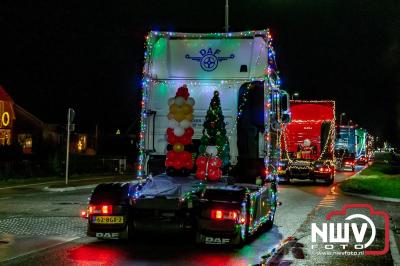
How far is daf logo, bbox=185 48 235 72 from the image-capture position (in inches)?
511

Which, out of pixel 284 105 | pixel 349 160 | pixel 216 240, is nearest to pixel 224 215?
pixel 216 240

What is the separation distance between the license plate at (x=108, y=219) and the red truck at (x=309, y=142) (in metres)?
20.0

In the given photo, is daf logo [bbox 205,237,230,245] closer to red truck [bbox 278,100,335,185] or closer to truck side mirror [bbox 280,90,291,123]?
truck side mirror [bbox 280,90,291,123]

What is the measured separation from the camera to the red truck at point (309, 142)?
2973cm

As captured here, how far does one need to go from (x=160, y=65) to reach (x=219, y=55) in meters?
1.29

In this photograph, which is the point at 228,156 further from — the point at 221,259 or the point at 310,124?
the point at 310,124

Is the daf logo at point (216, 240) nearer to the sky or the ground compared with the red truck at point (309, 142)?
nearer to the ground

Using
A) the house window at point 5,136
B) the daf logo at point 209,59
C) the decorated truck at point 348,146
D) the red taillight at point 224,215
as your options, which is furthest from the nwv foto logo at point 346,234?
the house window at point 5,136

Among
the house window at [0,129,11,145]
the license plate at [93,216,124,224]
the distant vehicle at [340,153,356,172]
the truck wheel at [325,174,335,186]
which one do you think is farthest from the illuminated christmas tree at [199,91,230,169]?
the distant vehicle at [340,153,356,172]

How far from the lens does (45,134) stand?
55.5 metres

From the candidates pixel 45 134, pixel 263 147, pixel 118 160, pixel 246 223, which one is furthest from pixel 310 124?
pixel 45 134

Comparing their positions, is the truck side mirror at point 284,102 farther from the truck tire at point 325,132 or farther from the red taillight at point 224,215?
the truck tire at point 325,132

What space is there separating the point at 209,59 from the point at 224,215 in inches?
172

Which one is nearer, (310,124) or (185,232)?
(185,232)
